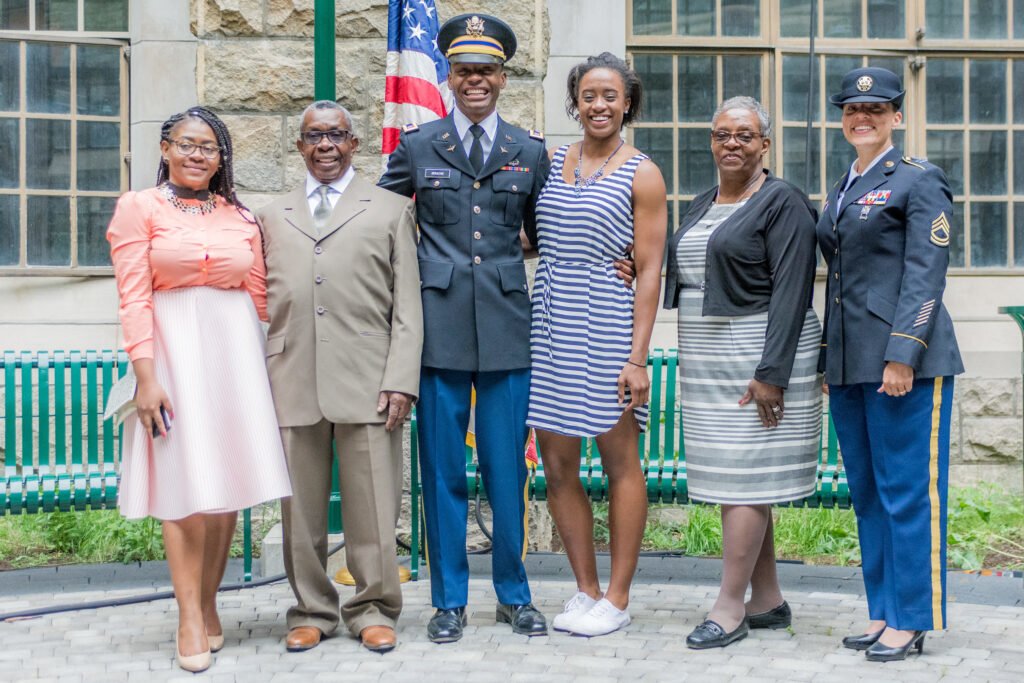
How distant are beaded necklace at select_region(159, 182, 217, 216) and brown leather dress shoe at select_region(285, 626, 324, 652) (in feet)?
5.11

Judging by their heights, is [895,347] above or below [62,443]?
above

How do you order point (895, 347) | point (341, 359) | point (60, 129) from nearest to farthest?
point (895, 347), point (341, 359), point (60, 129)

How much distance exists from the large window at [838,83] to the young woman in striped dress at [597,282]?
355cm

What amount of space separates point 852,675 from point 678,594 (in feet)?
4.79

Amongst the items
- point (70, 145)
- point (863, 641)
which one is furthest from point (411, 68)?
point (863, 641)

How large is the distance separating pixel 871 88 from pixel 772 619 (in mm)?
2070

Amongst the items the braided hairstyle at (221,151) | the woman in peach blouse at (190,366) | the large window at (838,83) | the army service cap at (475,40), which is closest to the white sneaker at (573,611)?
the woman in peach blouse at (190,366)

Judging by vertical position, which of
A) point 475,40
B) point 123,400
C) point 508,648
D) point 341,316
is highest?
point 475,40

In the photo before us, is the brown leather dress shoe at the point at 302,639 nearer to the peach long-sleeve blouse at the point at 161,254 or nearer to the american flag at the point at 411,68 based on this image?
the peach long-sleeve blouse at the point at 161,254

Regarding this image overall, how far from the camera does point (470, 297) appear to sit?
5.07m

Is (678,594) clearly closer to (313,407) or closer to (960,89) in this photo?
(313,407)

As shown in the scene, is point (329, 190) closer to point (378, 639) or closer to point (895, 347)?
point (378, 639)

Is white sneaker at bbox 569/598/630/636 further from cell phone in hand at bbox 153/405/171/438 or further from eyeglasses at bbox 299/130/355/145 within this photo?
eyeglasses at bbox 299/130/355/145

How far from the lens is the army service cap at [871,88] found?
4812 millimetres
